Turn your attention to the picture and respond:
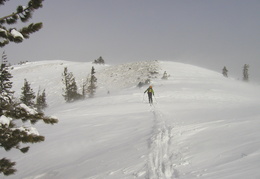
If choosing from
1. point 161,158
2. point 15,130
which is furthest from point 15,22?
point 161,158

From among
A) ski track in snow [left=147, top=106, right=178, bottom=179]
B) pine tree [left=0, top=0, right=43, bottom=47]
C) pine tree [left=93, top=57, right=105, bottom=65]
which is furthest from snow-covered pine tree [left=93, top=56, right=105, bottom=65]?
pine tree [left=0, top=0, right=43, bottom=47]

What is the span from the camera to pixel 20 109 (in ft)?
17.3

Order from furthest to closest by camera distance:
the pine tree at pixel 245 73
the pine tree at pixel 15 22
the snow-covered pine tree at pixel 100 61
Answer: the snow-covered pine tree at pixel 100 61 < the pine tree at pixel 245 73 < the pine tree at pixel 15 22

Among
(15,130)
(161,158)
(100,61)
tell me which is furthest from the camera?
(100,61)

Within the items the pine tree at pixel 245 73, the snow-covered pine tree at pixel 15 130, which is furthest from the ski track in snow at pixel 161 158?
the pine tree at pixel 245 73

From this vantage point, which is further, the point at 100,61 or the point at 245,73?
the point at 100,61

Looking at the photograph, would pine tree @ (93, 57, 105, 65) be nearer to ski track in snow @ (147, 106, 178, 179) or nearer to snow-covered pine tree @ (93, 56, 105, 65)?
snow-covered pine tree @ (93, 56, 105, 65)

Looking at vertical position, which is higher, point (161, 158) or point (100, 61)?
point (100, 61)

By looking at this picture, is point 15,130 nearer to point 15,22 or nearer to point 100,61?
point 15,22

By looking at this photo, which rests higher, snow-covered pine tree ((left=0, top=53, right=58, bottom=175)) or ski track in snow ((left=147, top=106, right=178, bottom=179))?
snow-covered pine tree ((left=0, top=53, right=58, bottom=175))

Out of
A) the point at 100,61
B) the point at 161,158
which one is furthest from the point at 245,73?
the point at 161,158

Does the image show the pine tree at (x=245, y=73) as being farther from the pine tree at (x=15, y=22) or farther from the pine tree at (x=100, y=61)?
the pine tree at (x=15, y=22)

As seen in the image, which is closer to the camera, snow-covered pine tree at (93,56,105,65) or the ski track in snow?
the ski track in snow

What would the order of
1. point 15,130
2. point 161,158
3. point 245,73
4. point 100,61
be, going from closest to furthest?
1. point 15,130
2. point 161,158
3. point 245,73
4. point 100,61
